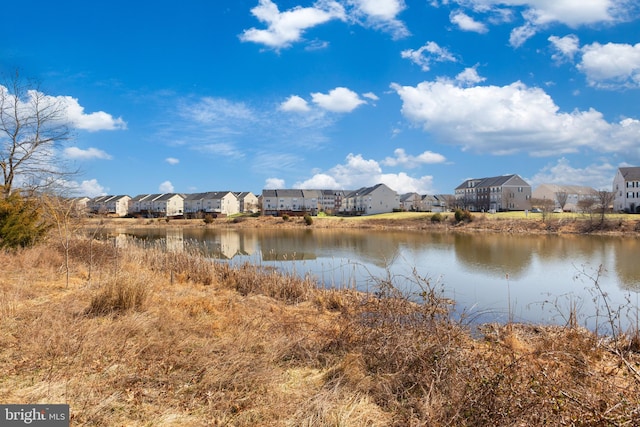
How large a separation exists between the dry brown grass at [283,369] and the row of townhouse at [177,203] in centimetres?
8786

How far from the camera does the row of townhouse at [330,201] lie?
279 feet

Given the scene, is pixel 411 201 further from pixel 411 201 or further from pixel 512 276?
pixel 512 276

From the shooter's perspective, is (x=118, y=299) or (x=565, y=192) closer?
(x=118, y=299)

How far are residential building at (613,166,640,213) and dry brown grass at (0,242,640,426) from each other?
7294cm

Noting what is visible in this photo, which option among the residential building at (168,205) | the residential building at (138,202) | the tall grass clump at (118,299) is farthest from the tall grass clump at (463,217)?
the residential building at (138,202)

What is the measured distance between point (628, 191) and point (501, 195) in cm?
2037

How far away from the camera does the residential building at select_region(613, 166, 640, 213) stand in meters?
63.4

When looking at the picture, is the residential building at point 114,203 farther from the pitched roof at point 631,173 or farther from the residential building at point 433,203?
the pitched roof at point 631,173

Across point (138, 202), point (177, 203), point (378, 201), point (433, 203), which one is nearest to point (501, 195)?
point (378, 201)

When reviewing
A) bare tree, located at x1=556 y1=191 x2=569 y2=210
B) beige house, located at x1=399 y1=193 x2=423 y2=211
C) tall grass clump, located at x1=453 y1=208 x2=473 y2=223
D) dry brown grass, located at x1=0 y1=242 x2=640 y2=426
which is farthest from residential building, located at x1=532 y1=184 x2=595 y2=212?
dry brown grass, located at x1=0 y1=242 x2=640 y2=426

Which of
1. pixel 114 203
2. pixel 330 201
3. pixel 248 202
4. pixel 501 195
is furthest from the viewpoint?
pixel 330 201

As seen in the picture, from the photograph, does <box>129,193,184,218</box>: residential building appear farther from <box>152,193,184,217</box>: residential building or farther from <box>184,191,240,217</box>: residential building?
<box>184,191,240,217</box>: residential building

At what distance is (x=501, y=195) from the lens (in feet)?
256

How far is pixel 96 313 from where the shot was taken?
671cm
